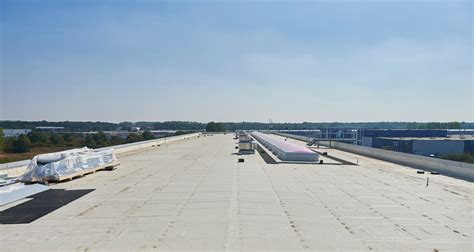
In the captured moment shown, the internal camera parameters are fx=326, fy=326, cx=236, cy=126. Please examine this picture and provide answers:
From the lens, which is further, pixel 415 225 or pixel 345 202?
pixel 345 202

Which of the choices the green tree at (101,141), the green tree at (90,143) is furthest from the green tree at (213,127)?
the green tree at (90,143)

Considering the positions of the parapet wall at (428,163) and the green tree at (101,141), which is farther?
the green tree at (101,141)

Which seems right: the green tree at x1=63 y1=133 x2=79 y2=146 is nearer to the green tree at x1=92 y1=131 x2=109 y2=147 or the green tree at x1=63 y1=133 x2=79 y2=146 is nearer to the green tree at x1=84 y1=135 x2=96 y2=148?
the green tree at x1=84 y1=135 x2=96 y2=148

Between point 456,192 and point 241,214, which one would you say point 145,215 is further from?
point 456,192

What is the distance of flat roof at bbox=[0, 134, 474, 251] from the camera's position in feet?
25.0

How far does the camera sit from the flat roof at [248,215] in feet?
25.0

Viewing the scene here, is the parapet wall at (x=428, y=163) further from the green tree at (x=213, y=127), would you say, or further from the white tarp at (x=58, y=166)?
the green tree at (x=213, y=127)

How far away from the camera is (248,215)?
9.62 meters

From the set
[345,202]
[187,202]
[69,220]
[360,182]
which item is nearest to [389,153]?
[360,182]

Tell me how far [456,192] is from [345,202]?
5671 mm

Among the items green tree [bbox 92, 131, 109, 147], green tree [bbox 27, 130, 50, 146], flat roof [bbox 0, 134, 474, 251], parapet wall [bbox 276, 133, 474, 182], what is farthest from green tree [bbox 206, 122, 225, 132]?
flat roof [bbox 0, 134, 474, 251]

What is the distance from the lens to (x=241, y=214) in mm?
9727

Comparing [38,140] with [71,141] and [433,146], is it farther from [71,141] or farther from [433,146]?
[433,146]

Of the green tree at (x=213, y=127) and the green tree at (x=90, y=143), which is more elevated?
the green tree at (x=213, y=127)
